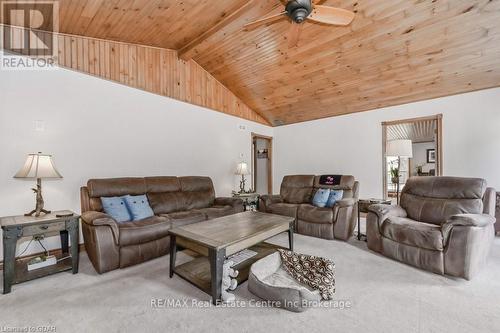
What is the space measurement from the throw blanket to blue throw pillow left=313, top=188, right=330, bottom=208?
1834 millimetres

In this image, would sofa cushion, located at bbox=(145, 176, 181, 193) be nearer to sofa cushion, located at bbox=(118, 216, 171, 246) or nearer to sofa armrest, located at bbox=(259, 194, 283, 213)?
sofa cushion, located at bbox=(118, 216, 171, 246)

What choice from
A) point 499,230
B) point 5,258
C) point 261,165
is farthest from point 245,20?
point 499,230

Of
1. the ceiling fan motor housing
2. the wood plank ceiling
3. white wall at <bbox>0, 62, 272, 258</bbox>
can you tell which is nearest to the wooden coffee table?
white wall at <bbox>0, 62, 272, 258</bbox>

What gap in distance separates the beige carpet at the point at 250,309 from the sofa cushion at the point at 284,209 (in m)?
1.48

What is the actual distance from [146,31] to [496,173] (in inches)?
226

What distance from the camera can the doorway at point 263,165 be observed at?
21.0 feet

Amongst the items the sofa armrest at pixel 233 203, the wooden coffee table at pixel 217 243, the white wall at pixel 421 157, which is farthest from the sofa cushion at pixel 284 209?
the white wall at pixel 421 157

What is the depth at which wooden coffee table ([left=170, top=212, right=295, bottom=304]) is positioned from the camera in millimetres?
1887

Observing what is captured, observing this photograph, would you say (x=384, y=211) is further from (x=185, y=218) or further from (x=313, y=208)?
(x=185, y=218)

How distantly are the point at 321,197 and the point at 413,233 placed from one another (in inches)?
62.5

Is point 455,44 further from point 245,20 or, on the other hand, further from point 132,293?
point 132,293

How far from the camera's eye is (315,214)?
11.9 feet

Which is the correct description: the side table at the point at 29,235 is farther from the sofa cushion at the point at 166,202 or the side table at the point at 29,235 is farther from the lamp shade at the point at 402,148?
the lamp shade at the point at 402,148

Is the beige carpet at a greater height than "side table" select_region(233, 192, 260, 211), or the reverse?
"side table" select_region(233, 192, 260, 211)
